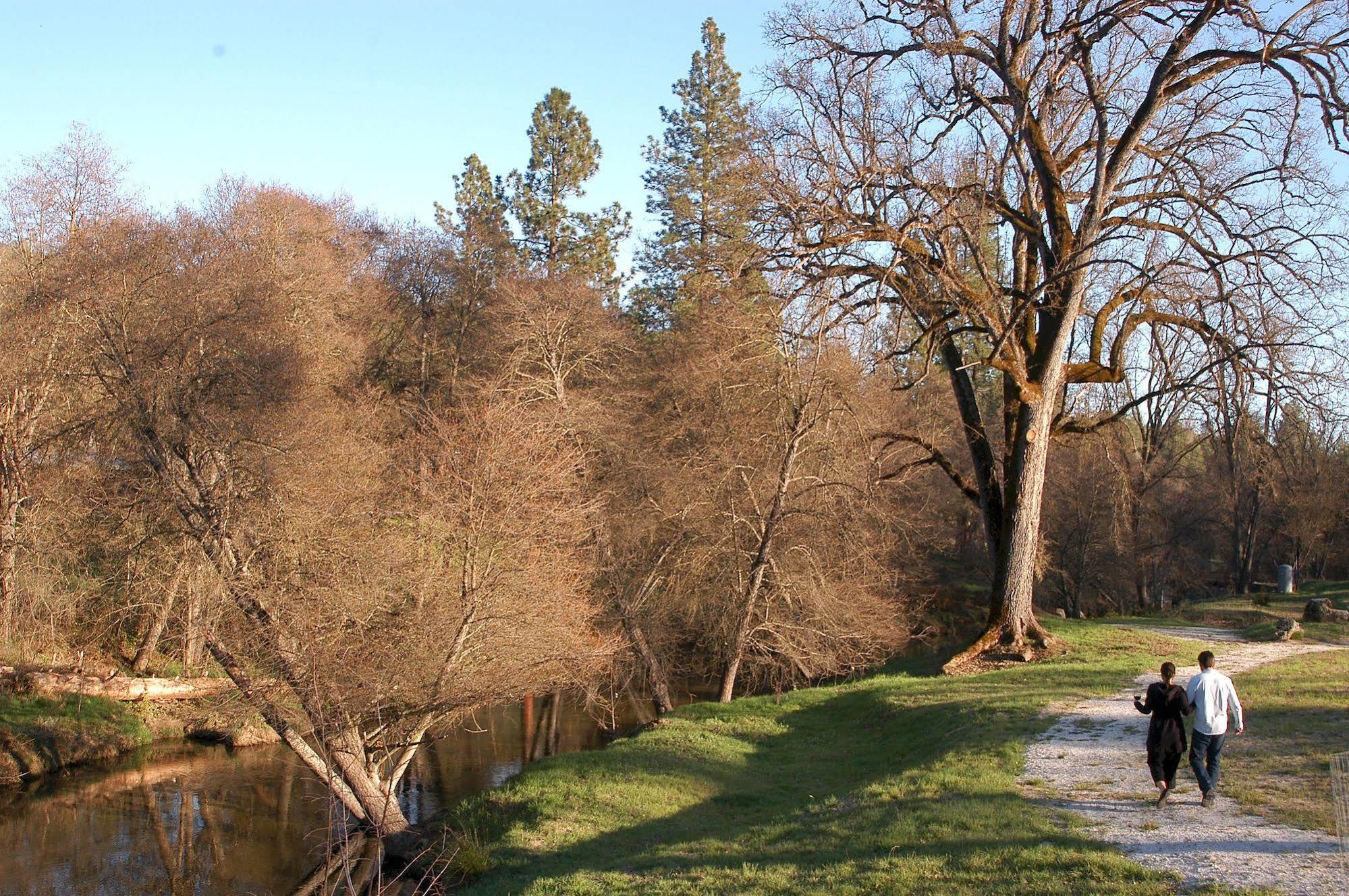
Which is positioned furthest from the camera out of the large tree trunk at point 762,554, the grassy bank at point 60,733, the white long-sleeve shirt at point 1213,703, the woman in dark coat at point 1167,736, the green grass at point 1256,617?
the large tree trunk at point 762,554

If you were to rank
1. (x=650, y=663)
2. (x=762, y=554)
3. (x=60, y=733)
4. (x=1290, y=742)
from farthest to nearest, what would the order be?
(x=650, y=663) → (x=762, y=554) → (x=60, y=733) → (x=1290, y=742)

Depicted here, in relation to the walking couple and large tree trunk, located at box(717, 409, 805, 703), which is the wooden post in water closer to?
large tree trunk, located at box(717, 409, 805, 703)

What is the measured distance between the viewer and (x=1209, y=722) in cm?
961

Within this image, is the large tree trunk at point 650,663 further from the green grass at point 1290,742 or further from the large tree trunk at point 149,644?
the green grass at point 1290,742

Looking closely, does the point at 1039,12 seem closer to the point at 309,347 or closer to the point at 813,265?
the point at 813,265

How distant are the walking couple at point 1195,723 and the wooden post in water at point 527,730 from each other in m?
13.9

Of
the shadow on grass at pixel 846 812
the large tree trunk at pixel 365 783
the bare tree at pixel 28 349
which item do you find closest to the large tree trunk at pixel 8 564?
the bare tree at pixel 28 349

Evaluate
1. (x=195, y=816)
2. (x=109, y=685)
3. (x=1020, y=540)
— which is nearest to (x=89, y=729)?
(x=109, y=685)

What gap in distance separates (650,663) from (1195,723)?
1585 centimetres

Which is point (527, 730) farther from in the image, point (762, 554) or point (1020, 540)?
point (1020, 540)

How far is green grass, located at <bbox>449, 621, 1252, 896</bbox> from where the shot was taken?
8625 millimetres

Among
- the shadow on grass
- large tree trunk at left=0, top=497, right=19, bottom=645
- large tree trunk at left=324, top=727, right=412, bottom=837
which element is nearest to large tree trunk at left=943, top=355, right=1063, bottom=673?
the shadow on grass

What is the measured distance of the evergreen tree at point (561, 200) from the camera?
152ft

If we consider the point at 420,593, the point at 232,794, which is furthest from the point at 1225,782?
the point at 232,794
